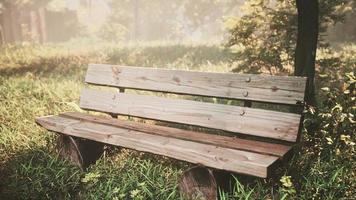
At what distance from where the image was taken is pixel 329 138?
3.29 m

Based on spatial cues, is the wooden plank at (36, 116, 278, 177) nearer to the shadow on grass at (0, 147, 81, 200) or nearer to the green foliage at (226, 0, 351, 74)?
the shadow on grass at (0, 147, 81, 200)

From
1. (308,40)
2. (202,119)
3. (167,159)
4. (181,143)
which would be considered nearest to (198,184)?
(181,143)

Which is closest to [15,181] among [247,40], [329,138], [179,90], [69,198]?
[69,198]

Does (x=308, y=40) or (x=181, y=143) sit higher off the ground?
(x=308, y=40)

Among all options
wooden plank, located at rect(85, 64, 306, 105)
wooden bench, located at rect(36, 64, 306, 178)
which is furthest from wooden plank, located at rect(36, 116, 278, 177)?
wooden plank, located at rect(85, 64, 306, 105)

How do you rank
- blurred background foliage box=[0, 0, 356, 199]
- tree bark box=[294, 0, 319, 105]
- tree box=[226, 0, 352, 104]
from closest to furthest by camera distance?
blurred background foliage box=[0, 0, 356, 199] → tree bark box=[294, 0, 319, 105] → tree box=[226, 0, 352, 104]

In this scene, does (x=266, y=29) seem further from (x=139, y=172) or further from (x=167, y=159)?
(x=139, y=172)

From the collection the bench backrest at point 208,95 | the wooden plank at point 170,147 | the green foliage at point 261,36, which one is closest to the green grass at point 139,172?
the wooden plank at point 170,147

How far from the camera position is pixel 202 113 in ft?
11.5

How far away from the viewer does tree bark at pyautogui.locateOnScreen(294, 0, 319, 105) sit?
4.39m

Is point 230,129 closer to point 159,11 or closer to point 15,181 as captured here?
point 15,181

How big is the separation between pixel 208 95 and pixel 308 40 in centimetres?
178

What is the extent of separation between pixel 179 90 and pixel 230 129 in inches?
30.5

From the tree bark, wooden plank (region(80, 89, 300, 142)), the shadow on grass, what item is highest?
the tree bark
